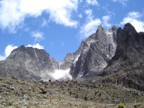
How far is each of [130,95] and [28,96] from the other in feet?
219

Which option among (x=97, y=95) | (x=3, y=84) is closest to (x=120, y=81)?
(x=97, y=95)

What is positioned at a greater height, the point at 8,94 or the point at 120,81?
the point at 120,81

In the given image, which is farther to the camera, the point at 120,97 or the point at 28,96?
the point at 120,97

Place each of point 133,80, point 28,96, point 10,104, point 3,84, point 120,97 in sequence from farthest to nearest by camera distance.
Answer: point 133,80 < point 120,97 < point 3,84 < point 28,96 < point 10,104

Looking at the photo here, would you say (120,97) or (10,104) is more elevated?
(120,97)

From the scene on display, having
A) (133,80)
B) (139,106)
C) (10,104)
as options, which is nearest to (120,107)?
(139,106)

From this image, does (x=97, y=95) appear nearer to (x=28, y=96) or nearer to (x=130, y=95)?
(x=130, y=95)

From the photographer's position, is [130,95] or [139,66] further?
[139,66]

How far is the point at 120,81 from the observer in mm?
180625

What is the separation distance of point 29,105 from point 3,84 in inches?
465

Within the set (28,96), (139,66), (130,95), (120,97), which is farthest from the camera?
(139,66)

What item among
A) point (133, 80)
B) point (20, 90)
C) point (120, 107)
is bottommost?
point (120, 107)

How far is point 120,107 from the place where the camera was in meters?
42.2

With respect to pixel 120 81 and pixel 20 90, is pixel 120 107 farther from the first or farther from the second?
pixel 120 81
